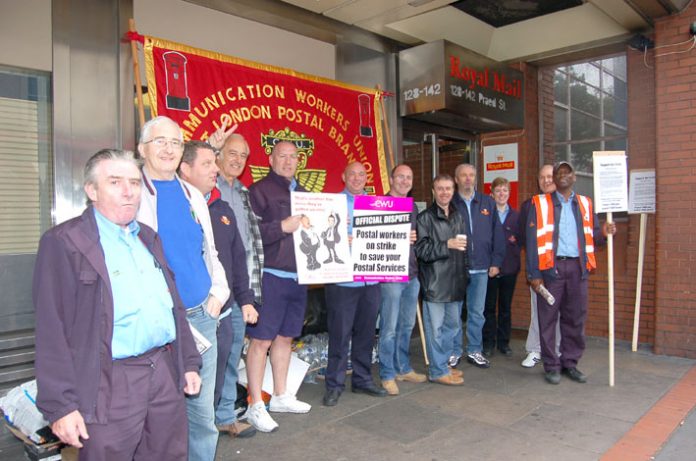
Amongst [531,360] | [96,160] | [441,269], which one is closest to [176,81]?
[96,160]

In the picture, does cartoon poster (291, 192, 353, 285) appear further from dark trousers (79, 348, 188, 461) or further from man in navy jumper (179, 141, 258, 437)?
dark trousers (79, 348, 188, 461)

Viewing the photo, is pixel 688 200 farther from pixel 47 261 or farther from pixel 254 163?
pixel 47 261

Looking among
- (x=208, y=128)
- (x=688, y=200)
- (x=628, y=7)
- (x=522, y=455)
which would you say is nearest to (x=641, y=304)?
(x=688, y=200)

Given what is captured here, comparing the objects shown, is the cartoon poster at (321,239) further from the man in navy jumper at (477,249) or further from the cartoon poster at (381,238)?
the man in navy jumper at (477,249)

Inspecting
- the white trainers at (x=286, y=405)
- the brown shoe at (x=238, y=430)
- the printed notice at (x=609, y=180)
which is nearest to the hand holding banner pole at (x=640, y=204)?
the printed notice at (x=609, y=180)

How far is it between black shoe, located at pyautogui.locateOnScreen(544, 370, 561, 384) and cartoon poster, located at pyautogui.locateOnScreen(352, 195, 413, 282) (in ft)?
5.68

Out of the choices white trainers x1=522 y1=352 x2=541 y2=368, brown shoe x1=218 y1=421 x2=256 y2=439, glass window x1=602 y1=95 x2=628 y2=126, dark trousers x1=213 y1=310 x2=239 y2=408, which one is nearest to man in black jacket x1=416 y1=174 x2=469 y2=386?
white trainers x1=522 y1=352 x2=541 y2=368

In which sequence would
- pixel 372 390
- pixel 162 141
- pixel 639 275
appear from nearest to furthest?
pixel 162 141 < pixel 372 390 < pixel 639 275

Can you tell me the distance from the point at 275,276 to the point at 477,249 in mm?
2468

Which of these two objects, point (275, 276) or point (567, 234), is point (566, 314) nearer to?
point (567, 234)

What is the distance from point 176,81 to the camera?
428 cm

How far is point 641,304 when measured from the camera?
6.34 m

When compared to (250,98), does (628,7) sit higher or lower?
higher

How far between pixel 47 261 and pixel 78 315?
0.23 meters
